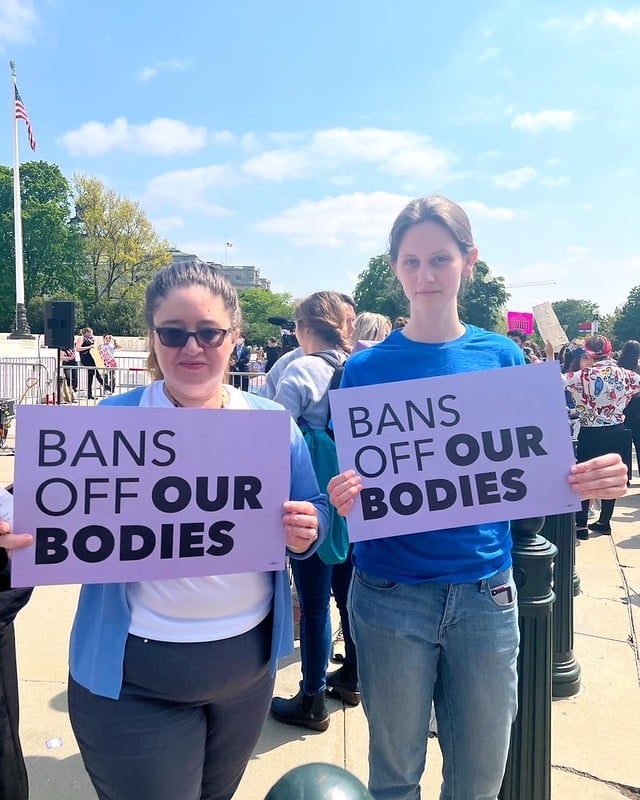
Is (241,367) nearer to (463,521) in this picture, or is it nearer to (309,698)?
(309,698)

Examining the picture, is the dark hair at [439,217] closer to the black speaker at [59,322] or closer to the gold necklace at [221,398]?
the gold necklace at [221,398]

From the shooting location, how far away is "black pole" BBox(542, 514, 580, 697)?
356 cm

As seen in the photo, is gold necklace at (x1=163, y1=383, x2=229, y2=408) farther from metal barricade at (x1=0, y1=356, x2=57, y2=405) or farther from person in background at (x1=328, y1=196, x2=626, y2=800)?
metal barricade at (x1=0, y1=356, x2=57, y2=405)

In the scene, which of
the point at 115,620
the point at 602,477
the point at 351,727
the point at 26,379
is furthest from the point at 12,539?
the point at 26,379

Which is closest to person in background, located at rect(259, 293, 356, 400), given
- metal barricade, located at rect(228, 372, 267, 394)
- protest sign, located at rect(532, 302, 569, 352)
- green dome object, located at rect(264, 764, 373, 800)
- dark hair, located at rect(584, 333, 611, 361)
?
green dome object, located at rect(264, 764, 373, 800)

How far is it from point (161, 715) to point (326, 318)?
2.19m

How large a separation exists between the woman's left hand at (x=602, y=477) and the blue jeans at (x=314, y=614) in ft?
5.01

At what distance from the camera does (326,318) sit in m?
3.33

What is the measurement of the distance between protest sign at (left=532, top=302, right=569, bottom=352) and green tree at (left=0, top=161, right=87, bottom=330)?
41.7 meters

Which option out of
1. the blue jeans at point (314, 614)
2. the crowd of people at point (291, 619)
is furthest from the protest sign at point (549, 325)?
the crowd of people at point (291, 619)

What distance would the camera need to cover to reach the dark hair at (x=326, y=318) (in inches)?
131

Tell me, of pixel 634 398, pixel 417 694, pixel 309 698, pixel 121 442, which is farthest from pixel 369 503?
pixel 634 398

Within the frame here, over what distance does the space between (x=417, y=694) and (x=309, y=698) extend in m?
1.52

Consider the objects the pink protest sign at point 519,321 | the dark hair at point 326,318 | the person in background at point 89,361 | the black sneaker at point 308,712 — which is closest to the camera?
the black sneaker at point 308,712
